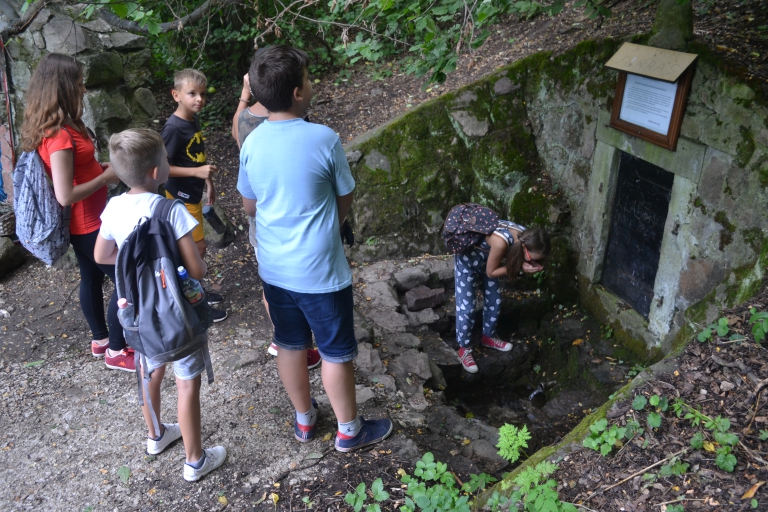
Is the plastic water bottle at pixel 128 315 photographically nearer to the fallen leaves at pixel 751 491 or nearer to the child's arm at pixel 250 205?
the child's arm at pixel 250 205

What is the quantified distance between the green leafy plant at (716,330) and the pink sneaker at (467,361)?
81.9 inches

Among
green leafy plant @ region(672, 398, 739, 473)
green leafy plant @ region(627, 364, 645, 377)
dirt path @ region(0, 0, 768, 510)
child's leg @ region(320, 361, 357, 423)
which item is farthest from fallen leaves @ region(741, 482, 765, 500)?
green leafy plant @ region(627, 364, 645, 377)

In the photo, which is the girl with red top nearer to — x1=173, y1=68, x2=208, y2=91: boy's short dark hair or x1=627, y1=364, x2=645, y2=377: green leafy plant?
x1=173, y1=68, x2=208, y2=91: boy's short dark hair

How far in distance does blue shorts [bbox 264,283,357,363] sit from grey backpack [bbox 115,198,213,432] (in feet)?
1.37

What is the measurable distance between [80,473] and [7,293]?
245cm

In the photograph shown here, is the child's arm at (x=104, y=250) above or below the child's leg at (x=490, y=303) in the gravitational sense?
above

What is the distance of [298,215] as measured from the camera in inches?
97.0

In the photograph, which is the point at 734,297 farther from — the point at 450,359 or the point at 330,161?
the point at 330,161

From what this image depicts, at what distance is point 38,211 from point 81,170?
382 millimetres

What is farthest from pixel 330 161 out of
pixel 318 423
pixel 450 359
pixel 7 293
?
pixel 7 293

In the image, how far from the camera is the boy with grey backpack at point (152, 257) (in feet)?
7.87

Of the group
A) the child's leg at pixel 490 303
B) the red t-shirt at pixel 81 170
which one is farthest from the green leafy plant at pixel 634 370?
the red t-shirt at pixel 81 170

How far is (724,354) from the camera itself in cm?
305

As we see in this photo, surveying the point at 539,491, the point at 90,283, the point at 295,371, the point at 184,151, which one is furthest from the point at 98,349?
the point at 539,491
